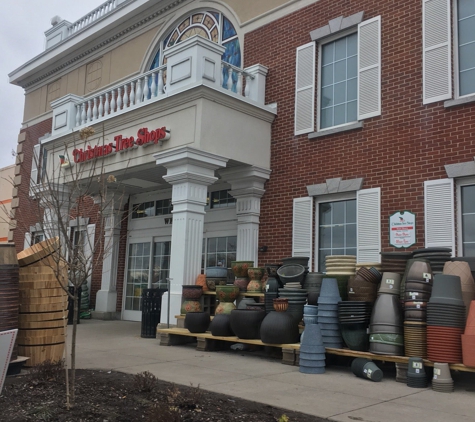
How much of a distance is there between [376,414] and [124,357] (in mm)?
4562

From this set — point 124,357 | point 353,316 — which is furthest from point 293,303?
point 124,357

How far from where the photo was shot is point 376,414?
497 centimetres

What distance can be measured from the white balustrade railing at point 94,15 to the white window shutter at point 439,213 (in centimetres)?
1164

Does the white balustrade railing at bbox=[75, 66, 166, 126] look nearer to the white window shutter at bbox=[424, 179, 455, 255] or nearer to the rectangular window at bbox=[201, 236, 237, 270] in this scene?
the rectangular window at bbox=[201, 236, 237, 270]

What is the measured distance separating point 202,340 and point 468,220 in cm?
490

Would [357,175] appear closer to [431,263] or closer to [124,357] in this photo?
[431,263]

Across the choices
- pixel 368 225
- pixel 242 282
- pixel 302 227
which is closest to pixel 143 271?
pixel 242 282

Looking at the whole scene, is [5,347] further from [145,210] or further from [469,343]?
[145,210]

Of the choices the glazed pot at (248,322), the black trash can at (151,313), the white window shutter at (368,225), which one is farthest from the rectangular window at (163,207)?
the glazed pot at (248,322)

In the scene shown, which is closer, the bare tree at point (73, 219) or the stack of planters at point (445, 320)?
the bare tree at point (73, 219)

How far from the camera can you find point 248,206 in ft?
37.3

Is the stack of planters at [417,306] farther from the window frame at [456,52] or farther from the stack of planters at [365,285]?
the window frame at [456,52]

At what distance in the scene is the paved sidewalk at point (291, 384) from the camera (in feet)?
16.8

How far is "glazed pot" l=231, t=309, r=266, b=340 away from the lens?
839 centimetres
